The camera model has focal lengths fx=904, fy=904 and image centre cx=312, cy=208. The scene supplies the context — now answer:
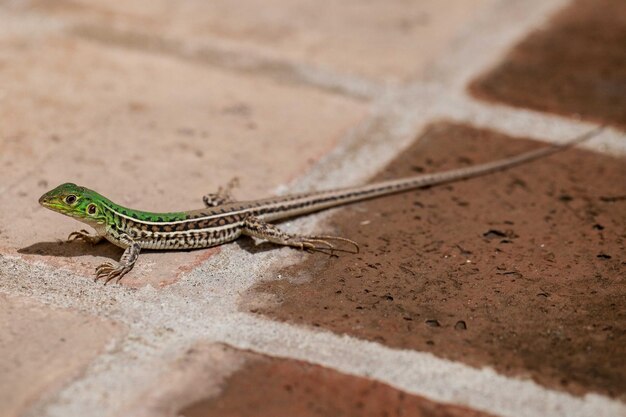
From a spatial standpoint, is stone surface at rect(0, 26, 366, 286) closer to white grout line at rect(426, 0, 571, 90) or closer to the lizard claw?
the lizard claw

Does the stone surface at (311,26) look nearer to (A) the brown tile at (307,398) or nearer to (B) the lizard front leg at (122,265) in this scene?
(B) the lizard front leg at (122,265)

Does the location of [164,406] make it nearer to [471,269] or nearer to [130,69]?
[471,269]

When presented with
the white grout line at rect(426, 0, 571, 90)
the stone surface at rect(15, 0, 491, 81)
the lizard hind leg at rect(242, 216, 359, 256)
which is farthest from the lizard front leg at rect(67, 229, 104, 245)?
the white grout line at rect(426, 0, 571, 90)

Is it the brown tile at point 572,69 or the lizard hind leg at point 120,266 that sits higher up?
the brown tile at point 572,69

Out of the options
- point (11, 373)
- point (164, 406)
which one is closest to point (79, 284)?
point (11, 373)

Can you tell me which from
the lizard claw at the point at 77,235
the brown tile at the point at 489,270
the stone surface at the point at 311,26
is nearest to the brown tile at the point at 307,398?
the brown tile at the point at 489,270

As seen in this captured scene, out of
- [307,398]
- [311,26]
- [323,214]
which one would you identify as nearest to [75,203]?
[323,214]
